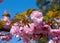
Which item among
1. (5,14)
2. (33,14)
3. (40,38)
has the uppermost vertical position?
(5,14)

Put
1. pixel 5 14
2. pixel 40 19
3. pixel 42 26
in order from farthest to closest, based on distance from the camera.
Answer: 1. pixel 5 14
2. pixel 42 26
3. pixel 40 19

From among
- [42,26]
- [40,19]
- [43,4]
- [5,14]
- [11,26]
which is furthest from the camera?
[43,4]

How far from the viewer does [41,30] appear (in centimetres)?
160

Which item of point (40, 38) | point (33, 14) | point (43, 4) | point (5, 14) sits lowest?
point (40, 38)

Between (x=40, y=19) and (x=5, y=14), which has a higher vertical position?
(x=5, y=14)

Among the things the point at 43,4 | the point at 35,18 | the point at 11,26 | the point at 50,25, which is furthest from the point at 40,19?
the point at 43,4

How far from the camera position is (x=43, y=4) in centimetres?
1611

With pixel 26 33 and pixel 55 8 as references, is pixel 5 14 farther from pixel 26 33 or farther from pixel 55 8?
pixel 55 8

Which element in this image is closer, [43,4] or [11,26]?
[11,26]

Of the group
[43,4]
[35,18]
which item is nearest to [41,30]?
[35,18]

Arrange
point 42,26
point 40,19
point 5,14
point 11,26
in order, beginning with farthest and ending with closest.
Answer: point 5,14, point 11,26, point 42,26, point 40,19

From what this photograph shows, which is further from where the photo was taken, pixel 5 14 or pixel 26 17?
pixel 5 14

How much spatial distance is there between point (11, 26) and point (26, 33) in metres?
0.18

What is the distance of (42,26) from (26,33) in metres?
0.14
